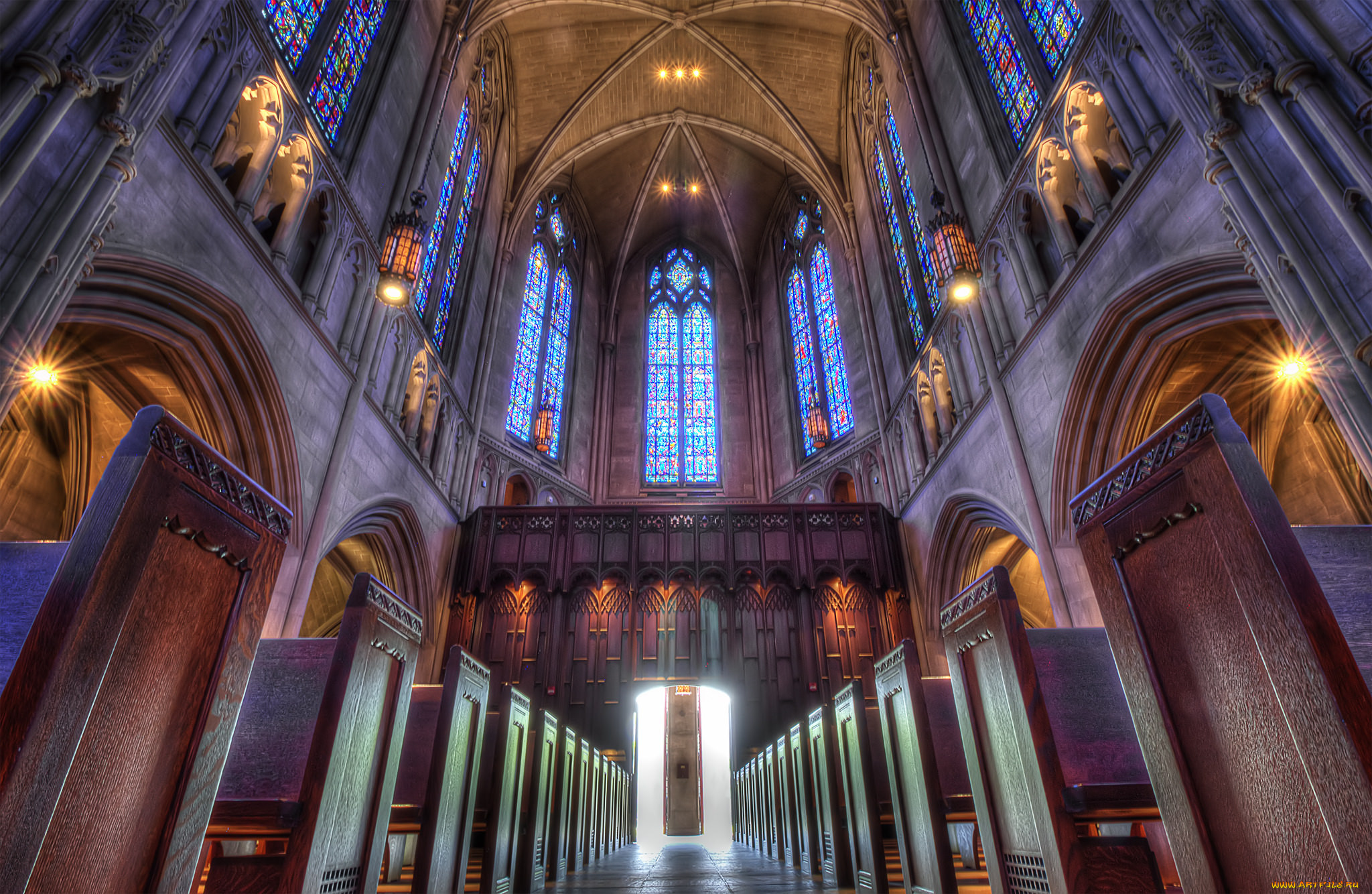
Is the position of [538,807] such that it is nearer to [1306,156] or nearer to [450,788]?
[450,788]

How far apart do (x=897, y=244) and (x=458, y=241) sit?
816cm

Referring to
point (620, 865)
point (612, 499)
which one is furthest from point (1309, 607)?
point (612, 499)

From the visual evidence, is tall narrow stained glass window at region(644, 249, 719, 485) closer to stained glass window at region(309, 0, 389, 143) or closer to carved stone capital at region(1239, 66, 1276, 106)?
stained glass window at region(309, 0, 389, 143)

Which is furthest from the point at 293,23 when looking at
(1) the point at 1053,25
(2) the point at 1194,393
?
(2) the point at 1194,393

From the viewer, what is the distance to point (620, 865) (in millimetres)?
5648

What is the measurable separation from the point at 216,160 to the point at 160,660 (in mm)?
6574

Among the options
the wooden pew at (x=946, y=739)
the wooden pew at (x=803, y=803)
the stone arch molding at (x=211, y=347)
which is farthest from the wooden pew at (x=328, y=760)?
the stone arch molding at (x=211, y=347)

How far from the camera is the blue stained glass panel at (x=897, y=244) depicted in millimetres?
11453

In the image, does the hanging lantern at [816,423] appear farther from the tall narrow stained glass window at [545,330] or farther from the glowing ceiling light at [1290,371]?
the glowing ceiling light at [1290,371]

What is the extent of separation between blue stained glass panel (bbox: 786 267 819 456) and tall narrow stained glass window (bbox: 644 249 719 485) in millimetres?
2480

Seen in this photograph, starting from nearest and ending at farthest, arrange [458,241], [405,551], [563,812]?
1. [563,812]
2. [405,551]
3. [458,241]

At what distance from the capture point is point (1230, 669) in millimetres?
1315

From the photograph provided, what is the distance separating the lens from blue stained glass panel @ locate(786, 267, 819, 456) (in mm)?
16031

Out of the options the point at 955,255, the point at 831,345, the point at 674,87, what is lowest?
the point at 955,255
